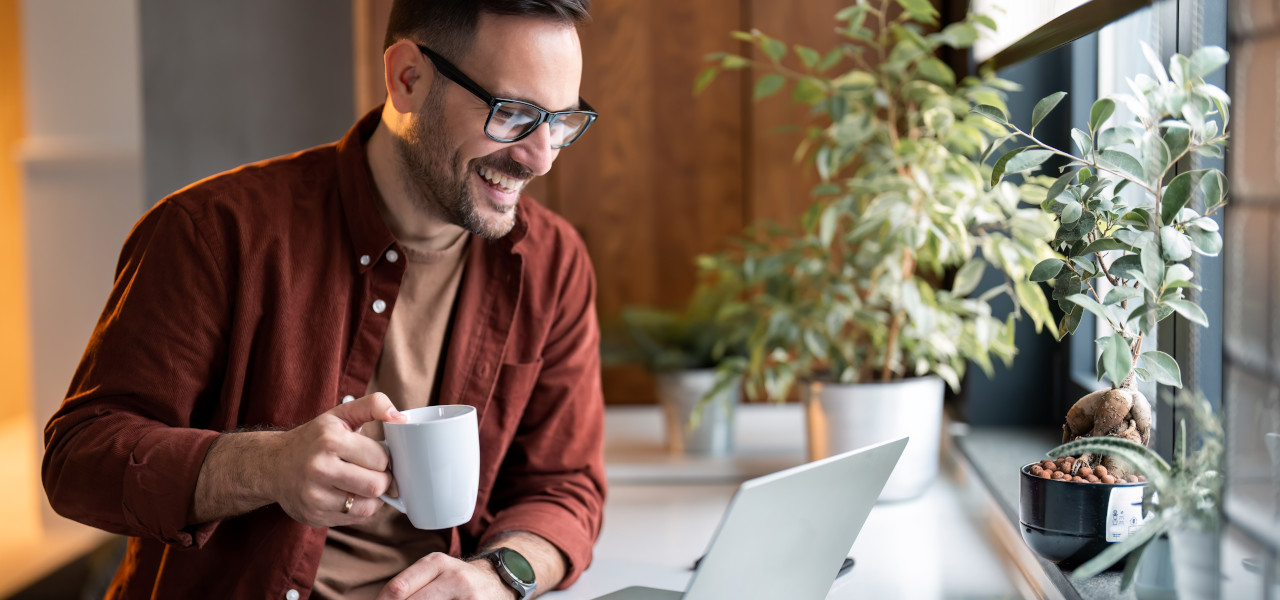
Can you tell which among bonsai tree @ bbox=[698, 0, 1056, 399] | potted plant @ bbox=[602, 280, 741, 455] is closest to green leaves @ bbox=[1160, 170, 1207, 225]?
bonsai tree @ bbox=[698, 0, 1056, 399]

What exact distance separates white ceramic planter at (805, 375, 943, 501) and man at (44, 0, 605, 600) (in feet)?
1.43

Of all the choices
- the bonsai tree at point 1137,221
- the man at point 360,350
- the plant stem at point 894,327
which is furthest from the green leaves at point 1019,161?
the plant stem at point 894,327

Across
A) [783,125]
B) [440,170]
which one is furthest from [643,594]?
[783,125]

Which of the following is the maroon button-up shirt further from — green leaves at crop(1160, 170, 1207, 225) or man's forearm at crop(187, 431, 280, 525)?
green leaves at crop(1160, 170, 1207, 225)

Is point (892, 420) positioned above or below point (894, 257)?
below

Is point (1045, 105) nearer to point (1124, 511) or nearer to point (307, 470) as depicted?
point (1124, 511)

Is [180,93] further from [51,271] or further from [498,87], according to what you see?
[498,87]

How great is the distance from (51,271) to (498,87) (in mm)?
1967

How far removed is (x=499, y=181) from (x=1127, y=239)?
2.27 ft

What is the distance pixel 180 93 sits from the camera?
93.6 inches

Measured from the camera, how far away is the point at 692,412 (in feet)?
5.91

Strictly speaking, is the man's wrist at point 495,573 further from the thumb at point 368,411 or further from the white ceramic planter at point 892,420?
the white ceramic planter at point 892,420

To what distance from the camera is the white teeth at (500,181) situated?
1.16 m

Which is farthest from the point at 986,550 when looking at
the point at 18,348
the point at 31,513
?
the point at 18,348
